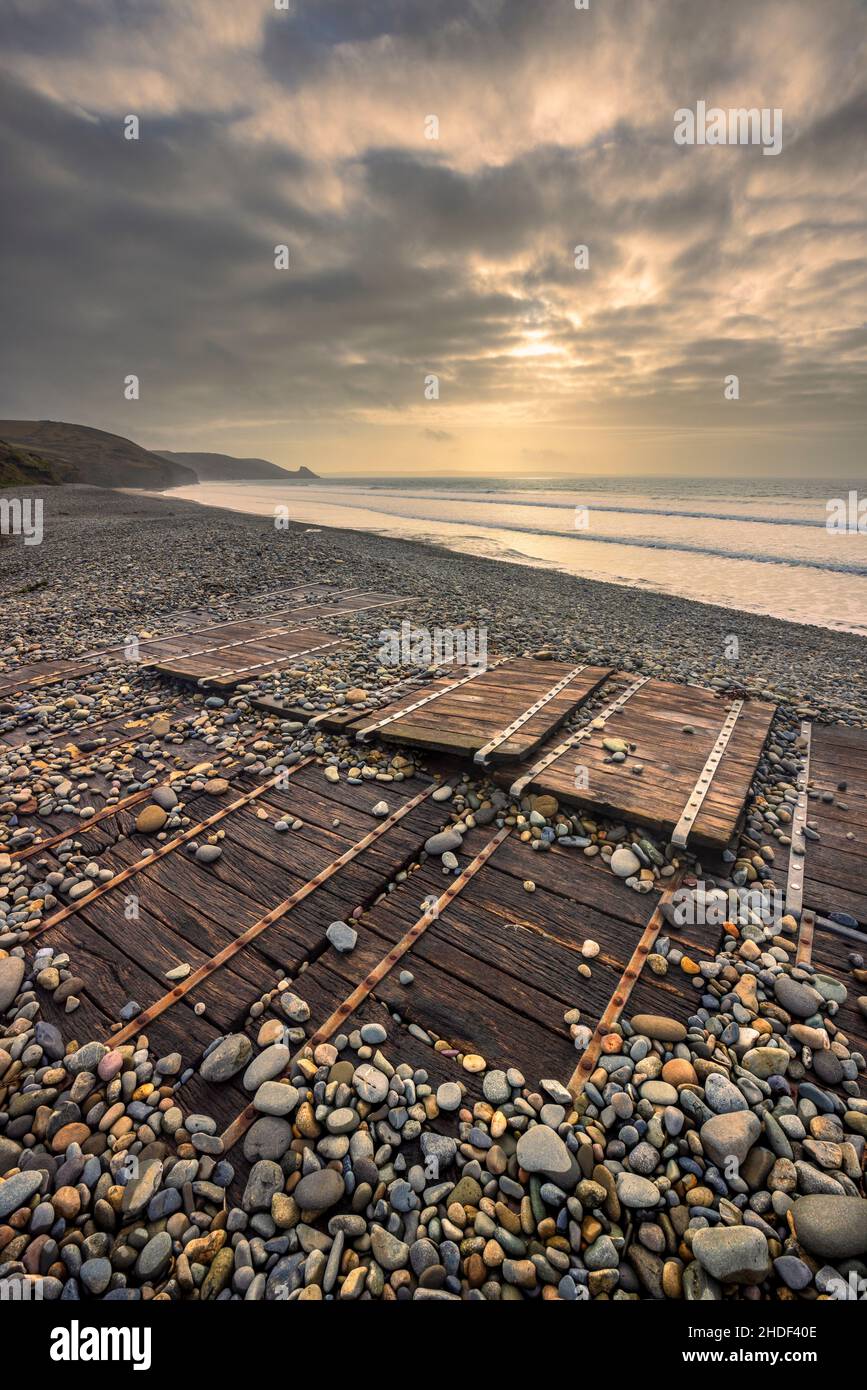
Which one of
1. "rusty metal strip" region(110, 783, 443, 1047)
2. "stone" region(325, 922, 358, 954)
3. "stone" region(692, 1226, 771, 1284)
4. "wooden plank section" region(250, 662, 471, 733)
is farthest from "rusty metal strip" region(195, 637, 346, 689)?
"stone" region(692, 1226, 771, 1284)

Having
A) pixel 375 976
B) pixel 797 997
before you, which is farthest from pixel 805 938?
pixel 375 976

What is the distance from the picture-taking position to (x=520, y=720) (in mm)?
6840

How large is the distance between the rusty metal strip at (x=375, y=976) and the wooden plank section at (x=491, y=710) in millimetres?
1390

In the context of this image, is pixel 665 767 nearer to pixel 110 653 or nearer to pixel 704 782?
pixel 704 782

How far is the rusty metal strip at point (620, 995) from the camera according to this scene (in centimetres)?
332

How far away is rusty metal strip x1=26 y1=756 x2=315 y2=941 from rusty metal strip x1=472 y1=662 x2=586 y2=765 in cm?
218

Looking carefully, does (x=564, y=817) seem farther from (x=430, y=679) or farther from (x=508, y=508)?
(x=508, y=508)

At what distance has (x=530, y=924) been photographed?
14.4ft

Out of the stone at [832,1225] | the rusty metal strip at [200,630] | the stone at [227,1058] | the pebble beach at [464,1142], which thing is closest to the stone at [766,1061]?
the pebble beach at [464,1142]

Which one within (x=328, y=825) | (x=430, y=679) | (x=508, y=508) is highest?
(x=508, y=508)

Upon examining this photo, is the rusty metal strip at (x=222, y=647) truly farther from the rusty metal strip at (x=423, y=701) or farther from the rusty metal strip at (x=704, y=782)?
the rusty metal strip at (x=704, y=782)

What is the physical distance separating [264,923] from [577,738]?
4119mm
